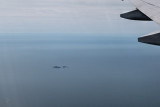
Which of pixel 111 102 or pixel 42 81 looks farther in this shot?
pixel 42 81

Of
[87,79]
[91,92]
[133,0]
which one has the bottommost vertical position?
[87,79]

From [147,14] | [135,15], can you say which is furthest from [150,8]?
[135,15]

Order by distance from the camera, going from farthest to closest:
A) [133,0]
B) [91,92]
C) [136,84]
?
[136,84]
[91,92]
[133,0]

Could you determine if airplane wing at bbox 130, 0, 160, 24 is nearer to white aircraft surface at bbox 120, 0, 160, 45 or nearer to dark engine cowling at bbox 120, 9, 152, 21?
white aircraft surface at bbox 120, 0, 160, 45

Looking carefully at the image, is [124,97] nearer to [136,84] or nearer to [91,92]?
A: [91,92]

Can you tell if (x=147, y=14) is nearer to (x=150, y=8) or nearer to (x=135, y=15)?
(x=150, y=8)

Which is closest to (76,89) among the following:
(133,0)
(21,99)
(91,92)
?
(91,92)

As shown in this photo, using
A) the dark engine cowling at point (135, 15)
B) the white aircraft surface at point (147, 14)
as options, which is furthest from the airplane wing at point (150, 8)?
the dark engine cowling at point (135, 15)

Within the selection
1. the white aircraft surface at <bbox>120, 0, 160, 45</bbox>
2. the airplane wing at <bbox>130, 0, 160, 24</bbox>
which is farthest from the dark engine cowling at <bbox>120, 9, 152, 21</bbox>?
the airplane wing at <bbox>130, 0, 160, 24</bbox>

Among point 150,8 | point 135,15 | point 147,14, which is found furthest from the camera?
point 135,15
